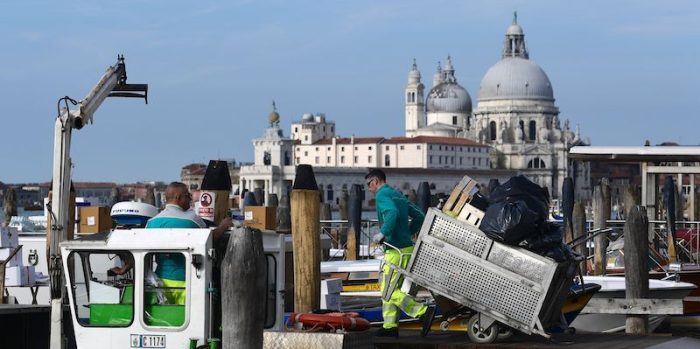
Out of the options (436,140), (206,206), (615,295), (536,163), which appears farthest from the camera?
(536,163)

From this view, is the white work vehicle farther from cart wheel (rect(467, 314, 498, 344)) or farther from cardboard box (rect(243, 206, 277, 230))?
cardboard box (rect(243, 206, 277, 230))

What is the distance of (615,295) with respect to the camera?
13289 mm

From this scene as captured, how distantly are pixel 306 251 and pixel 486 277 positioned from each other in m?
1.70

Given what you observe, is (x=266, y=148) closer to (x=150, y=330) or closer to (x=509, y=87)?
(x=509, y=87)

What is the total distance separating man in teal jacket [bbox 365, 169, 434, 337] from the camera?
343 inches

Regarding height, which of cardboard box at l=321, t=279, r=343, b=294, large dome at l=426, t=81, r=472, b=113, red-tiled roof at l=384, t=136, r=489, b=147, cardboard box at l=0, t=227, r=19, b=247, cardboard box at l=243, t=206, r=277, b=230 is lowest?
cardboard box at l=321, t=279, r=343, b=294

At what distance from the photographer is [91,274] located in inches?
308

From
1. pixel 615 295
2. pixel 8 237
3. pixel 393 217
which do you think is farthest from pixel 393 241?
pixel 615 295

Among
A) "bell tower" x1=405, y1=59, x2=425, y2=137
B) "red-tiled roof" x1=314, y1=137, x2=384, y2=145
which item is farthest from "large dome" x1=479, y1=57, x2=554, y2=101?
"bell tower" x1=405, y1=59, x2=425, y2=137

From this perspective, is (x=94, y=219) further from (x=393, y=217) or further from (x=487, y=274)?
(x=487, y=274)

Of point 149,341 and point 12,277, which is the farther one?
point 12,277

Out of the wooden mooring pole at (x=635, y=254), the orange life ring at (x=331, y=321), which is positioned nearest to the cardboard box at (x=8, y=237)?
the orange life ring at (x=331, y=321)

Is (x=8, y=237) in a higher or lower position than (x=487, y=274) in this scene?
higher

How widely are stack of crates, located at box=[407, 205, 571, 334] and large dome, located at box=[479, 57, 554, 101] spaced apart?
135 m
